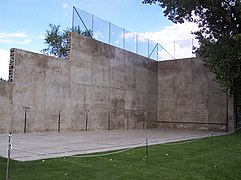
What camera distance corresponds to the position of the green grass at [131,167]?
586 centimetres

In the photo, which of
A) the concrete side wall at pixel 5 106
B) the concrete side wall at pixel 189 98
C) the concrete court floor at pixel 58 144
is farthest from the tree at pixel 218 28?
the concrete side wall at pixel 5 106

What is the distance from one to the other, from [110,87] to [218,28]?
8.27 m

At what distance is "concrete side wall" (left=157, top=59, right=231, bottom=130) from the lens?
2297cm

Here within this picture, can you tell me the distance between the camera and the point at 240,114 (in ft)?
72.3

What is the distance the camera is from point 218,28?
53.5 feet

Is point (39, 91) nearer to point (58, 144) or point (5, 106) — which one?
point (5, 106)

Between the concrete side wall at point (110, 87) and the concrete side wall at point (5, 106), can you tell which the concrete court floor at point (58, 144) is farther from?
the concrete side wall at point (110, 87)

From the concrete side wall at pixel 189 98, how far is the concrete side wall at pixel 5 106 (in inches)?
549

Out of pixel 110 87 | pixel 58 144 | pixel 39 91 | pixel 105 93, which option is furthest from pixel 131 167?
pixel 110 87

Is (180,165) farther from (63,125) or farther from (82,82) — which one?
(82,82)

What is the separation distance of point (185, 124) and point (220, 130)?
2876 millimetres

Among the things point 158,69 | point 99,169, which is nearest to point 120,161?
point 99,169

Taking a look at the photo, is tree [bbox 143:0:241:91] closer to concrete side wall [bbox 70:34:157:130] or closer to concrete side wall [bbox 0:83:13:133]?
concrete side wall [bbox 70:34:157:130]

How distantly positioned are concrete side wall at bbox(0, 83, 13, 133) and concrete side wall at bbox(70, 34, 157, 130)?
13.7 ft
